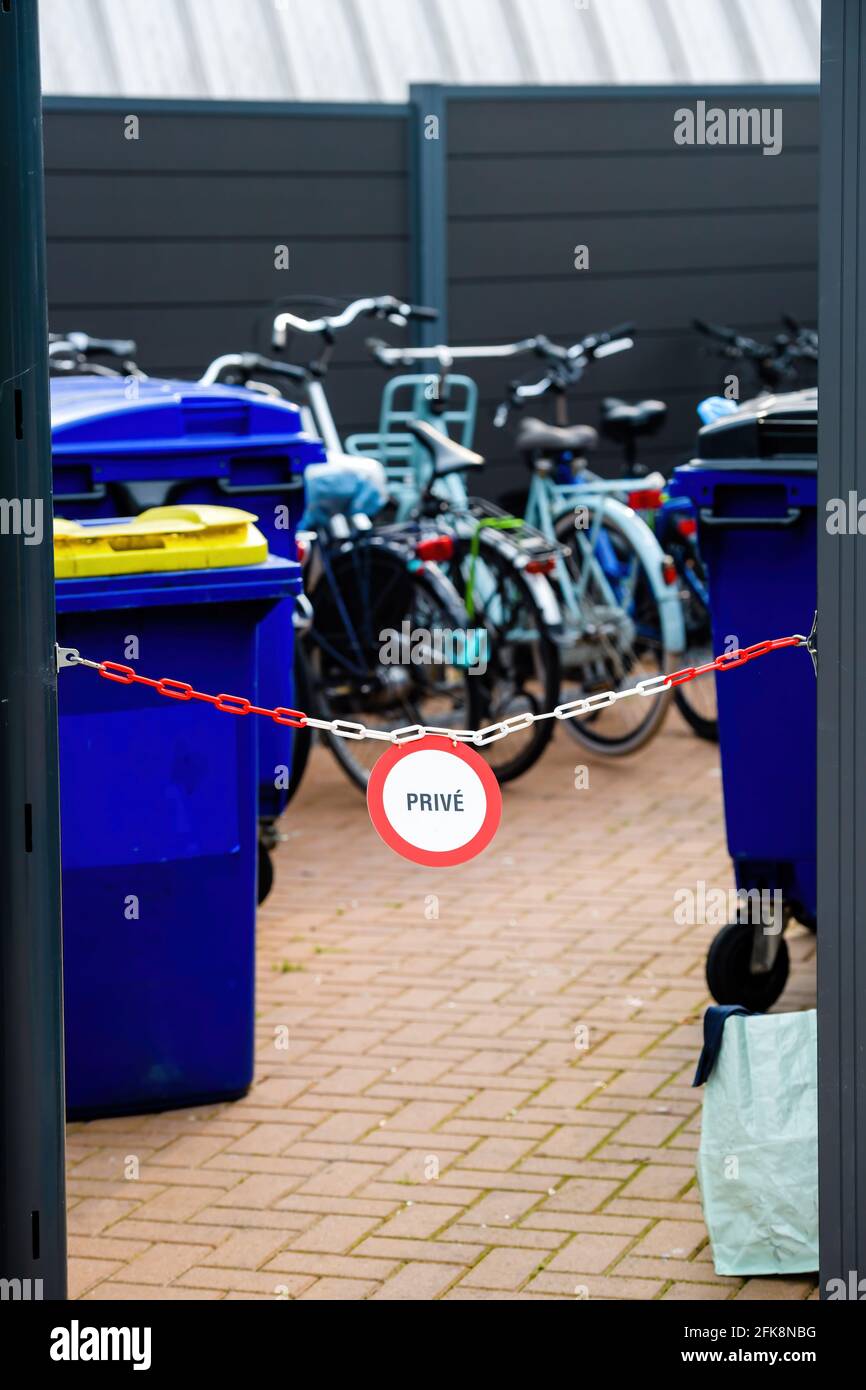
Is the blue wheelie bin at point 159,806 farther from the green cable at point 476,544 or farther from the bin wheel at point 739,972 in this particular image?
the green cable at point 476,544

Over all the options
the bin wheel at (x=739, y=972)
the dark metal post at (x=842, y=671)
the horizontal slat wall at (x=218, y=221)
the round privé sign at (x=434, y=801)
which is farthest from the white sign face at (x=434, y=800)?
the horizontal slat wall at (x=218, y=221)

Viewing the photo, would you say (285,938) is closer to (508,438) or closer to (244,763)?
(244,763)

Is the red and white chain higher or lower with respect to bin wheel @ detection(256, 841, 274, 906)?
higher

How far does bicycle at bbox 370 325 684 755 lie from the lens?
27.2ft

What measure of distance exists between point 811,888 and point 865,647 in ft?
6.84

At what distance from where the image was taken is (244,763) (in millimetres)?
4781

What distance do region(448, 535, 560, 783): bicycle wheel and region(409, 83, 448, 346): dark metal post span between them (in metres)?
1.92

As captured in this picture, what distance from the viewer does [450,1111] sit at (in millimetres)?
4895

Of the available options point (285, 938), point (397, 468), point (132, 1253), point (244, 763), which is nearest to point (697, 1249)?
point (132, 1253)

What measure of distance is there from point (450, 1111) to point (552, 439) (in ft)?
13.8

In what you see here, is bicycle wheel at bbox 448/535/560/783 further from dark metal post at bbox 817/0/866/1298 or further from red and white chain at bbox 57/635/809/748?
dark metal post at bbox 817/0/866/1298

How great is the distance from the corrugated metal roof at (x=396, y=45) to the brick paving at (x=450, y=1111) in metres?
4.28

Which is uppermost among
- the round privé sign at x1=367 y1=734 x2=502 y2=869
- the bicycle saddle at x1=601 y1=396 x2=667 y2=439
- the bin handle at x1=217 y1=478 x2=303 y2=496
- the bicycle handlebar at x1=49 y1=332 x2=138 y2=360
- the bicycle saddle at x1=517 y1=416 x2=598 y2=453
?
the bicycle handlebar at x1=49 y1=332 x2=138 y2=360

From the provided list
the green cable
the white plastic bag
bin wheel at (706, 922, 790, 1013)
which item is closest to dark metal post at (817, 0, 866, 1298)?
the white plastic bag
